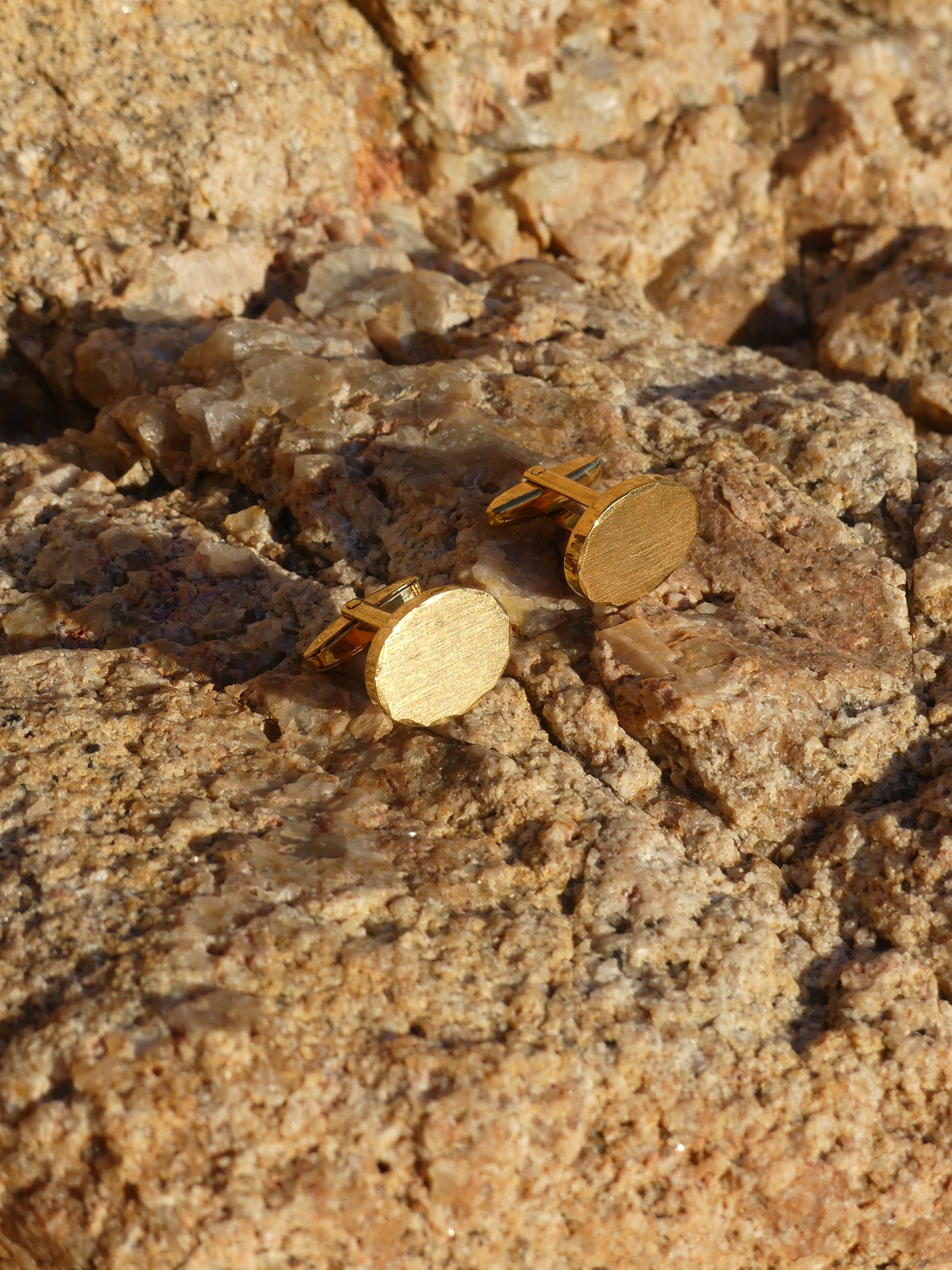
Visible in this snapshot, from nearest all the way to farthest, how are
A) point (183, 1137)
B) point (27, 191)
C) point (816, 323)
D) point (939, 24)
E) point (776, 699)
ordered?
point (183, 1137)
point (776, 699)
point (27, 191)
point (816, 323)
point (939, 24)

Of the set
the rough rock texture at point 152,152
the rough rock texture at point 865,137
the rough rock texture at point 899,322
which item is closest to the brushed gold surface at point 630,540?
the rough rock texture at point 899,322

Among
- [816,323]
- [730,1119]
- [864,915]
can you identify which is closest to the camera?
[730,1119]

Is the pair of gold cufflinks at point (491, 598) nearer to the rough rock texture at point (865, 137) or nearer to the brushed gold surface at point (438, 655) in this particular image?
the brushed gold surface at point (438, 655)

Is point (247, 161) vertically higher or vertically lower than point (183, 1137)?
higher

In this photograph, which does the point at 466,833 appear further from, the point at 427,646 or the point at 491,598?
the point at 491,598

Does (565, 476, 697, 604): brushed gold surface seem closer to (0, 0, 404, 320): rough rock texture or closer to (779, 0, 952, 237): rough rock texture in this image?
(0, 0, 404, 320): rough rock texture

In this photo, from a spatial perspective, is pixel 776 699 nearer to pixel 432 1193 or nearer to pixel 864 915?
pixel 864 915

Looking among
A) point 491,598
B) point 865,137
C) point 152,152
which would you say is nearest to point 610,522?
point 491,598

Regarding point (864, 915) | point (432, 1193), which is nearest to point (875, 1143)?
point (864, 915)

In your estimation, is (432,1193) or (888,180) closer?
Answer: (432,1193)
